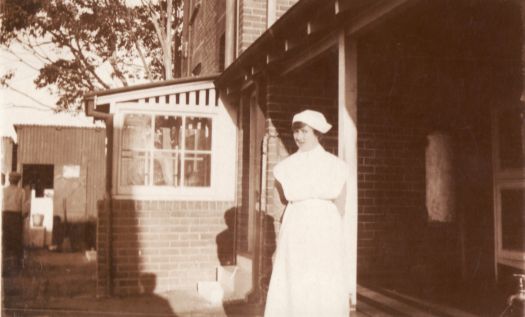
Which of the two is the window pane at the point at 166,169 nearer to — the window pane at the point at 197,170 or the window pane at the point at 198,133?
the window pane at the point at 197,170

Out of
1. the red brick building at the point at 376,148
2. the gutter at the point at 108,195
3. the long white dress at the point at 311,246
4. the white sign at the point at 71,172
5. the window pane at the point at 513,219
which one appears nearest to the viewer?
the long white dress at the point at 311,246

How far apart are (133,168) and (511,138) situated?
202 inches

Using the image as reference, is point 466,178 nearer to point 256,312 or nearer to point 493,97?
point 493,97

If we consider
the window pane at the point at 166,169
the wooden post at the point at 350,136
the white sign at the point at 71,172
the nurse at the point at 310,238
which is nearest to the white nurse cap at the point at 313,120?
the nurse at the point at 310,238

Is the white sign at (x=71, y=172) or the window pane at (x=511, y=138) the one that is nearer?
the window pane at (x=511, y=138)

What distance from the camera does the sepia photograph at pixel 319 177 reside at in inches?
139

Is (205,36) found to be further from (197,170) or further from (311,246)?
(311,246)

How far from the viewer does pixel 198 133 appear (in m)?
8.10

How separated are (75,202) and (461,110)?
14638 millimetres

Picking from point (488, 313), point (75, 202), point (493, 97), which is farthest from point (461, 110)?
point (75, 202)

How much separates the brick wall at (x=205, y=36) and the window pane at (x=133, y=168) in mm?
3548

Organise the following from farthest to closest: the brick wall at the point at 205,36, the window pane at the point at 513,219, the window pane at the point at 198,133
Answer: the brick wall at the point at 205,36, the window pane at the point at 198,133, the window pane at the point at 513,219

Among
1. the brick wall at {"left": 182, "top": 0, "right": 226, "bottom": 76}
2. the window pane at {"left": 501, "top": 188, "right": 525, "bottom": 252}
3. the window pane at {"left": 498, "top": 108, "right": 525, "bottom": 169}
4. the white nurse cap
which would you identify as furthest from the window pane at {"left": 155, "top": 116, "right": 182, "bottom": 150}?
the white nurse cap

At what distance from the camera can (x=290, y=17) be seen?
4.57 metres
